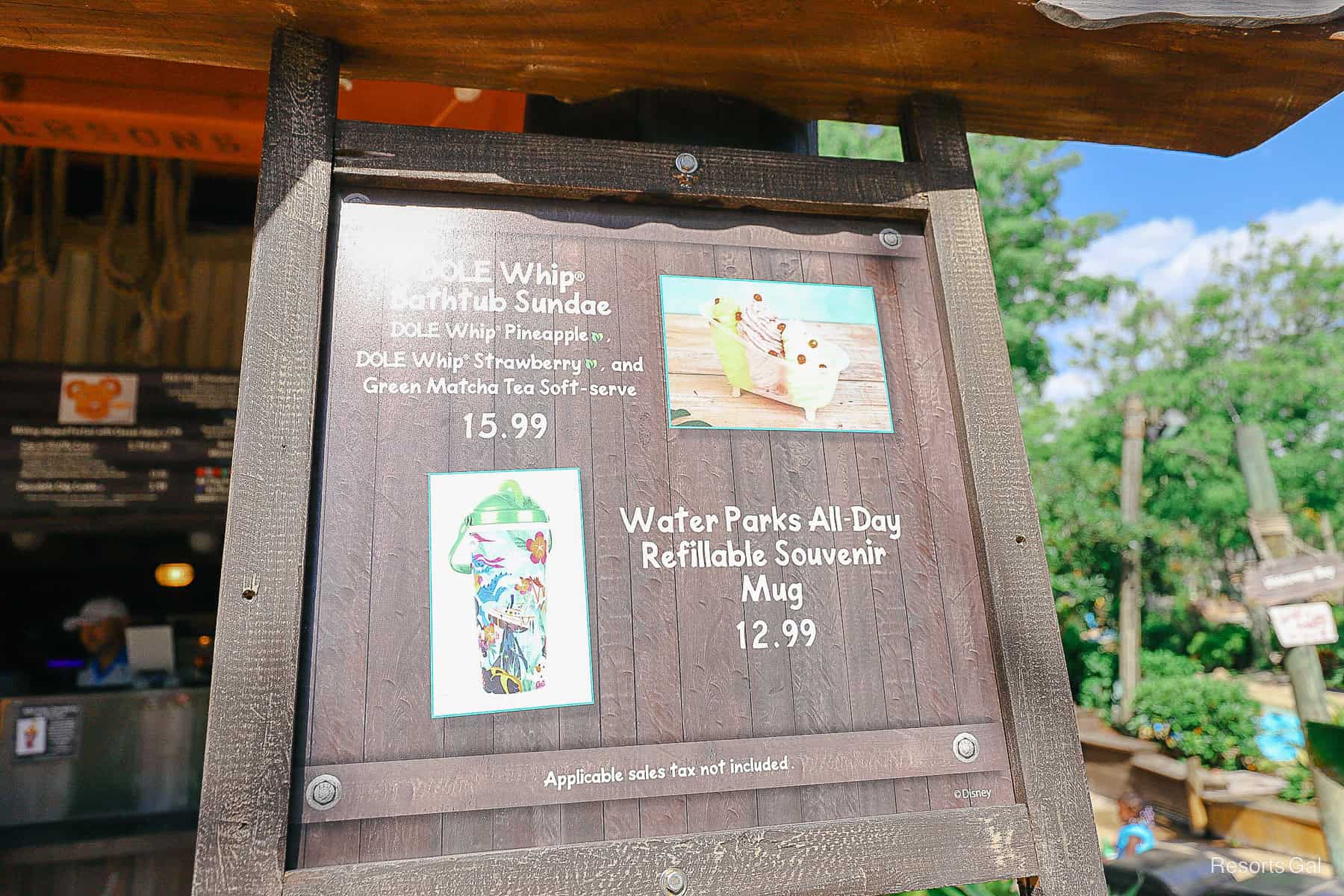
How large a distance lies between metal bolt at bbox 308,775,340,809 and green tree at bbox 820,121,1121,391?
36.2 ft

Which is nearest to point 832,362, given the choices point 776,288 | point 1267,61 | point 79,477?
point 776,288

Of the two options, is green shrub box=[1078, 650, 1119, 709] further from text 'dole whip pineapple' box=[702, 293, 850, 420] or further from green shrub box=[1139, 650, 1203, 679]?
text 'dole whip pineapple' box=[702, 293, 850, 420]

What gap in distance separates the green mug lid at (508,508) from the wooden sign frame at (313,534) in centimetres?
28

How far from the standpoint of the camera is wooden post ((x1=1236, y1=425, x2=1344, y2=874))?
464 cm

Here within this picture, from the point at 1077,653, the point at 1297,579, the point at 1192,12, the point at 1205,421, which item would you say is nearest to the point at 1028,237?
the point at 1205,421

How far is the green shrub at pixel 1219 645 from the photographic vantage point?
11.5 meters

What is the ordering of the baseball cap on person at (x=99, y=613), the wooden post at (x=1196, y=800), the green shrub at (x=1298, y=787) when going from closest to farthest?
1. the baseball cap on person at (x=99, y=613)
2. the green shrub at (x=1298, y=787)
3. the wooden post at (x=1196, y=800)

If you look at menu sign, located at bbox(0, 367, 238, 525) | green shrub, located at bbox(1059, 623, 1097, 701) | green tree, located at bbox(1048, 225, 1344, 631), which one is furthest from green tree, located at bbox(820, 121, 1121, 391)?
menu sign, located at bbox(0, 367, 238, 525)

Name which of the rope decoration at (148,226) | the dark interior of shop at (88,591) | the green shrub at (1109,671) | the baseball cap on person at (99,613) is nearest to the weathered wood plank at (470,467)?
the rope decoration at (148,226)

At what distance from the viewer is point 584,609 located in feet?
4.38

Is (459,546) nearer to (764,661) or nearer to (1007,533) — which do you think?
(764,661)

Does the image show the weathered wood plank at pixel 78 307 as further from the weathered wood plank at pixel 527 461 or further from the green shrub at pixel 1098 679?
the green shrub at pixel 1098 679

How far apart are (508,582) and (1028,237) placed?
11801 mm

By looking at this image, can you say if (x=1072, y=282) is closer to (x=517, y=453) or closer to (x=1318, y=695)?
(x=1318, y=695)
